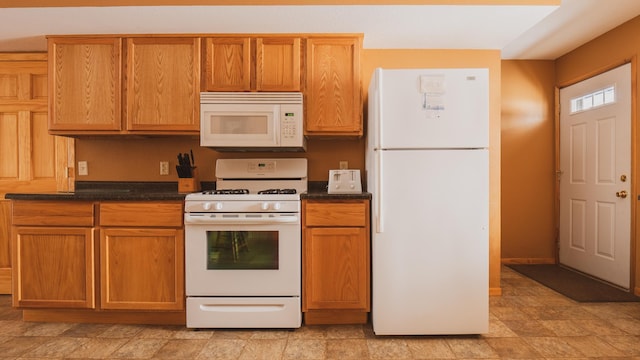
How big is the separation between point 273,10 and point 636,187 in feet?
10.9

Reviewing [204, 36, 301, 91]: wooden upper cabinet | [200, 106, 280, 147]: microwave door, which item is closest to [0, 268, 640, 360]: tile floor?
[200, 106, 280, 147]: microwave door

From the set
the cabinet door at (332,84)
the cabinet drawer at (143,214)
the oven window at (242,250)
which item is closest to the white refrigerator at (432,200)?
the cabinet door at (332,84)

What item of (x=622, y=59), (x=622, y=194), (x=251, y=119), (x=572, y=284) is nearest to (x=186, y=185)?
(x=251, y=119)

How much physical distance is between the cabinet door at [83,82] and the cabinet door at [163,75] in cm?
11

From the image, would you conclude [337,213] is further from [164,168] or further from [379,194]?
[164,168]

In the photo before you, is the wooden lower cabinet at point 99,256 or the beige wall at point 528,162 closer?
the wooden lower cabinet at point 99,256

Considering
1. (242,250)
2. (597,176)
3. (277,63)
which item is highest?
(277,63)

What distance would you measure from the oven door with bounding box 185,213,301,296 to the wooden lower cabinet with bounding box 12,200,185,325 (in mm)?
102

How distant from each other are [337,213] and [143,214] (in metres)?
1.31

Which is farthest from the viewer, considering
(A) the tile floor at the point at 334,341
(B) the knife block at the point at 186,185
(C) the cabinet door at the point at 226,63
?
(B) the knife block at the point at 186,185

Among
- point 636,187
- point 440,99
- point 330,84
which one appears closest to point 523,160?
point 636,187

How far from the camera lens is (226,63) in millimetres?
2529

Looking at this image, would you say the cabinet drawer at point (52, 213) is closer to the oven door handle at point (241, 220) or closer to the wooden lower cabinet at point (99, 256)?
the wooden lower cabinet at point (99, 256)

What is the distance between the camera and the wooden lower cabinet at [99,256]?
2211 millimetres
